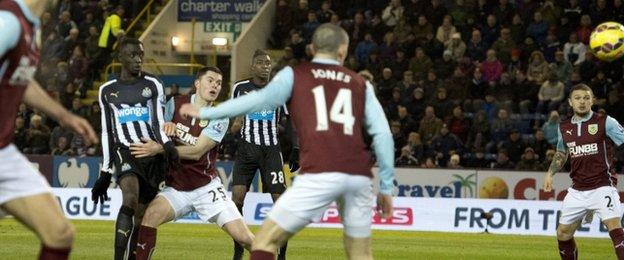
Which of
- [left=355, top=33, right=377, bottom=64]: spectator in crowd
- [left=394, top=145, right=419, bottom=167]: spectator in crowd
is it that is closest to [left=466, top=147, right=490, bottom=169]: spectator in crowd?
[left=394, top=145, right=419, bottom=167]: spectator in crowd

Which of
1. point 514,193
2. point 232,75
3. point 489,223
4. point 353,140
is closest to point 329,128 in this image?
point 353,140

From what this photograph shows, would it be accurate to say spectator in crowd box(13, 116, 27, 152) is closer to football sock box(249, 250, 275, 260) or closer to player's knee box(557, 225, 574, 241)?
player's knee box(557, 225, 574, 241)

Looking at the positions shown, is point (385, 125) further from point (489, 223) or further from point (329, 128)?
point (489, 223)

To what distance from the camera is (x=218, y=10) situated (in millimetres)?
32875

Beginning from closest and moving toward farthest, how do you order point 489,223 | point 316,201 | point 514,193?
point 316,201 → point 489,223 → point 514,193

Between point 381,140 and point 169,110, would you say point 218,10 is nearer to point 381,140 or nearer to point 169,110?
point 169,110

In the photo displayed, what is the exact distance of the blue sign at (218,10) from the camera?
1286 inches

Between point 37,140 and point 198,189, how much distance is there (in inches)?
707

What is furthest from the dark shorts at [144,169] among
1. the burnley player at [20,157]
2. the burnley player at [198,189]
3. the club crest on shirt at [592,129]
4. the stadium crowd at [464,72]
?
the stadium crowd at [464,72]

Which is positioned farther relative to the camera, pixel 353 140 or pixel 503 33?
pixel 503 33

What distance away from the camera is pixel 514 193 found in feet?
76.7

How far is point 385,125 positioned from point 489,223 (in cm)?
1425

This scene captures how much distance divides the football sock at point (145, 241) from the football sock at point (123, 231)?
176 millimetres

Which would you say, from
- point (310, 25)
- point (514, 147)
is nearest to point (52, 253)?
point (514, 147)
